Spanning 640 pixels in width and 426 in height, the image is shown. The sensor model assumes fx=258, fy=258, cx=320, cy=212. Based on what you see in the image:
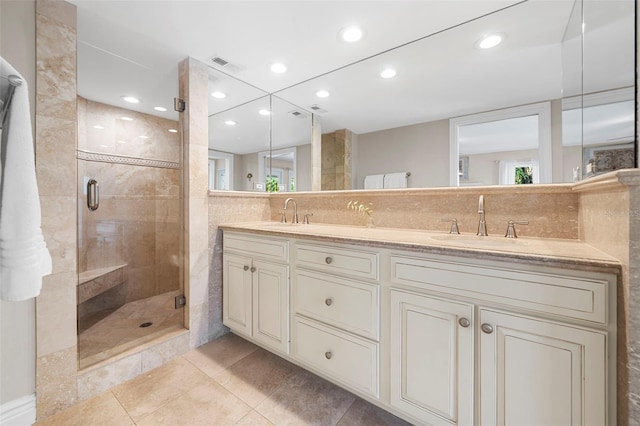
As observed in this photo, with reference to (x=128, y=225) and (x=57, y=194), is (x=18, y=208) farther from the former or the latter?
(x=128, y=225)

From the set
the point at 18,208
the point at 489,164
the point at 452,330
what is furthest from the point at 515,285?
the point at 18,208

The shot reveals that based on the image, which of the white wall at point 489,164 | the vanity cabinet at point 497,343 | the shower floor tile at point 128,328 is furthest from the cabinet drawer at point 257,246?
the white wall at point 489,164

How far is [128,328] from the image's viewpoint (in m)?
2.00

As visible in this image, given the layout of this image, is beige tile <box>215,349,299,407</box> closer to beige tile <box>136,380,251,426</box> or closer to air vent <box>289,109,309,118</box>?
beige tile <box>136,380,251,426</box>

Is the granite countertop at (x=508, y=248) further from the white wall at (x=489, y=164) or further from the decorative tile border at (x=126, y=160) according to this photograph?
the decorative tile border at (x=126, y=160)

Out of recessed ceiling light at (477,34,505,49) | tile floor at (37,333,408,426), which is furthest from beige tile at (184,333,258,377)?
recessed ceiling light at (477,34,505,49)

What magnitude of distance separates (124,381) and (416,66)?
275 centimetres

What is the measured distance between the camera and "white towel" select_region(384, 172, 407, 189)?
5.91ft

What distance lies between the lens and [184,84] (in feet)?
6.40

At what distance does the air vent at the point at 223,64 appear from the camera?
75.4 inches

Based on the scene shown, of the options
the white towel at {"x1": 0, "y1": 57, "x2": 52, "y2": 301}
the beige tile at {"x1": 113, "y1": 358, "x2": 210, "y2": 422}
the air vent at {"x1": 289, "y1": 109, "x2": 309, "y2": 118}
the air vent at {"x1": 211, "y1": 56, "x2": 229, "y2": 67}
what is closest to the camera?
the white towel at {"x1": 0, "y1": 57, "x2": 52, "y2": 301}

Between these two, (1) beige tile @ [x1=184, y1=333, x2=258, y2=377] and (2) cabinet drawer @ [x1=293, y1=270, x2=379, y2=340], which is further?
(1) beige tile @ [x1=184, y1=333, x2=258, y2=377]

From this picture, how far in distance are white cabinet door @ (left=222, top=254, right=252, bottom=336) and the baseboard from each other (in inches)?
39.8

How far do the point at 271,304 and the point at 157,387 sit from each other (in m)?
0.81
